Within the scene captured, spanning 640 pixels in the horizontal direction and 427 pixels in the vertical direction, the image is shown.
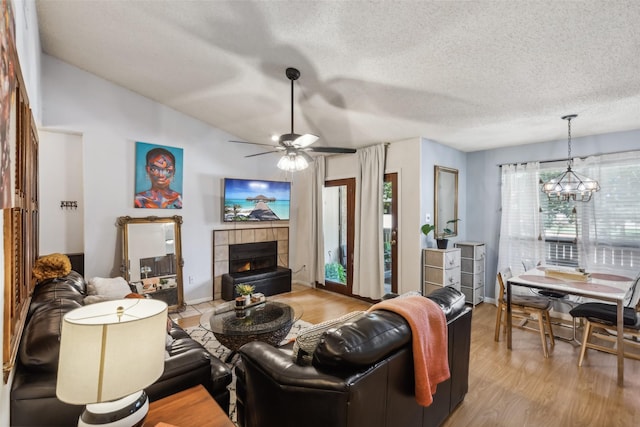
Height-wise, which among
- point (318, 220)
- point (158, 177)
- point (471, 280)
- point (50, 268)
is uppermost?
point (158, 177)

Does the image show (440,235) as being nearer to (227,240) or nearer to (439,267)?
(439,267)

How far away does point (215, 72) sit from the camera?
324cm

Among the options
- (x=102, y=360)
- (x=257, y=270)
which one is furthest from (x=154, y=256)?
(x=102, y=360)

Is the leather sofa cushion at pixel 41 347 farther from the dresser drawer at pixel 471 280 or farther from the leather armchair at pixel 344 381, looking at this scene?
the dresser drawer at pixel 471 280

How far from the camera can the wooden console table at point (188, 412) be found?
1271mm

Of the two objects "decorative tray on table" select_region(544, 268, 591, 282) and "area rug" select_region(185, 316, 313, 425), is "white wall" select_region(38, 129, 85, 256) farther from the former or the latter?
"decorative tray on table" select_region(544, 268, 591, 282)

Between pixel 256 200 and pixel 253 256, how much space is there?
1010mm

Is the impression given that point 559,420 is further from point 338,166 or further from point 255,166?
point 255,166

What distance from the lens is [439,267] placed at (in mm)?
4086

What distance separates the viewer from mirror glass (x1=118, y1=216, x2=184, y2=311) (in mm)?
4023

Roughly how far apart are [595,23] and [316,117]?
272 cm

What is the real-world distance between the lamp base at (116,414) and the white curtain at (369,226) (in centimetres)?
381

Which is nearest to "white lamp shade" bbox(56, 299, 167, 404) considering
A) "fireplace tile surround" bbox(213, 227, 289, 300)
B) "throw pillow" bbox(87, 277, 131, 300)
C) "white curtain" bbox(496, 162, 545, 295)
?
"throw pillow" bbox(87, 277, 131, 300)

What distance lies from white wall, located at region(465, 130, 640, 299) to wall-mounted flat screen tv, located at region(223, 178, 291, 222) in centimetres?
328
